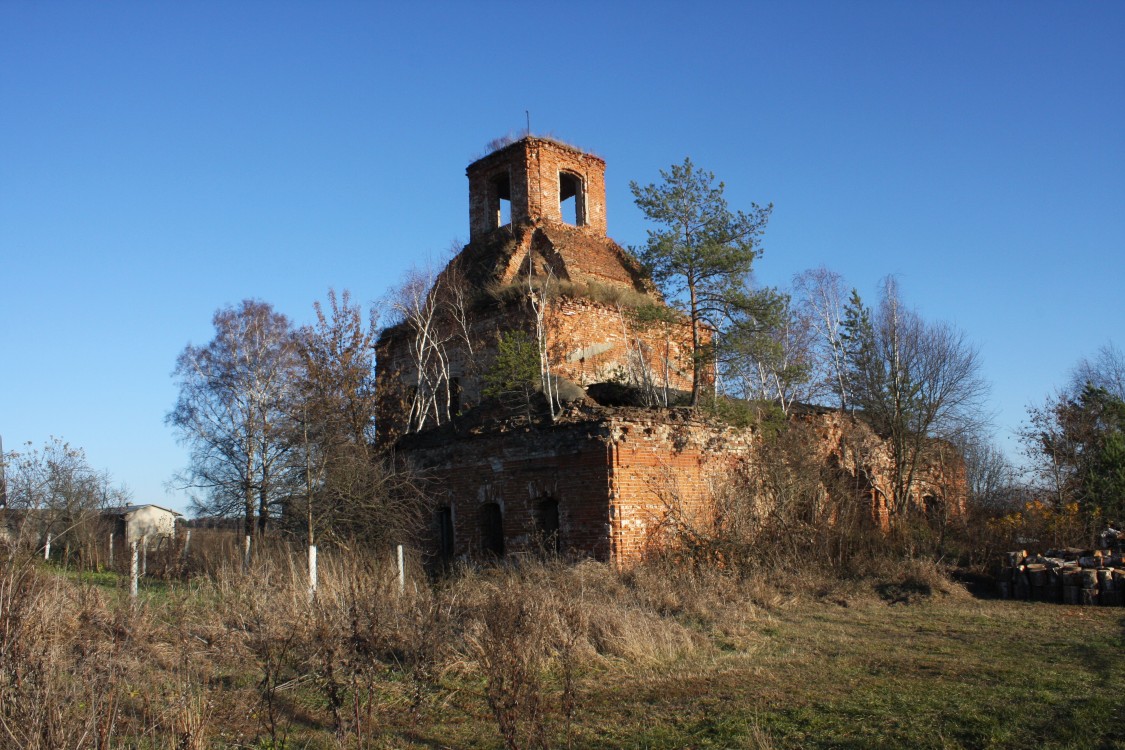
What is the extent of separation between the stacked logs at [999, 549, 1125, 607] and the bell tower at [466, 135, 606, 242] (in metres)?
12.5

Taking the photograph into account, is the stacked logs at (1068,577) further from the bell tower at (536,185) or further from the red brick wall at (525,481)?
the bell tower at (536,185)

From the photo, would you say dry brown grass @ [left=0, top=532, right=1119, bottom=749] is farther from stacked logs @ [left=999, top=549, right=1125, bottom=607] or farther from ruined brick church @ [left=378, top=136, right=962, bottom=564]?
ruined brick church @ [left=378, top=136, right=962, bottom=564]

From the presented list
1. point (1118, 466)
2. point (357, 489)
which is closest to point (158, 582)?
point (357, 489)

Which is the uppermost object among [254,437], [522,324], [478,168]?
[478,168]

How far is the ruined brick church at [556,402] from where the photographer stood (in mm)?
13219

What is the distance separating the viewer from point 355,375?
2080cm

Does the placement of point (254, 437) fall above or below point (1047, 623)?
above

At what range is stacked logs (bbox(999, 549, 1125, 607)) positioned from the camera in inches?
475

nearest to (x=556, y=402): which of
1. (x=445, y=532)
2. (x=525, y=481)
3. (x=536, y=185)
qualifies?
(x=525, y=481)

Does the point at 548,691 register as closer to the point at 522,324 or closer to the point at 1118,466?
the point at 522,324

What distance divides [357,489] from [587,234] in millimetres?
9804

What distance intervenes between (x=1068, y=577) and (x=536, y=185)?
14.3 meters

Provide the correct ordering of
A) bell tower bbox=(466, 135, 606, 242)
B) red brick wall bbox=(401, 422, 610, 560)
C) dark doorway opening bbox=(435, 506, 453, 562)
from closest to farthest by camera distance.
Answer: red brick wall bbox=(401, 422, 610, 560)
dark doorway opening bbox=(435, 506, 453, 562)
bell tower bbox=(466, 135, 606, 242)

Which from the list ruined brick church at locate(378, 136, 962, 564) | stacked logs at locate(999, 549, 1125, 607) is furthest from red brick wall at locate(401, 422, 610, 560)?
stacked logs at locate(999, 549, 1125, 607)
